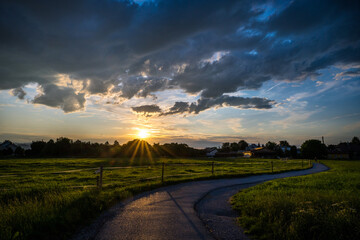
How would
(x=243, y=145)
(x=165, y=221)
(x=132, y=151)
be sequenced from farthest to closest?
(x=243, y=145)
(x=132, y=151)
(x=165, y=221)

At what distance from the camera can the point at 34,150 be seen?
10075 centimetres

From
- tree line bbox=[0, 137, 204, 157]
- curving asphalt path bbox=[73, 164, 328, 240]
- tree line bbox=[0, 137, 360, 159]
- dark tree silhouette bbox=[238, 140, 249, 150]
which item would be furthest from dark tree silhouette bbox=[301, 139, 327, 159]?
dark tree silhouette bbox=[238, 140, 249, 150]

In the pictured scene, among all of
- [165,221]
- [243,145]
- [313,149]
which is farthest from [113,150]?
[243,145]

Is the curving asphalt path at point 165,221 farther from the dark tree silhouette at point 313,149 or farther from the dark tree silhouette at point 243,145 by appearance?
the dark tree silhouette at point 243,145

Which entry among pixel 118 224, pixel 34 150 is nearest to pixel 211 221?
pixel 118 224

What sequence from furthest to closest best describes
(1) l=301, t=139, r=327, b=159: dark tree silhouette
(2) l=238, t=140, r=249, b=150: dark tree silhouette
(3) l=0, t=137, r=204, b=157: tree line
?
1. (2) l=238, t=140, r=249, b=150: dark tree silhouette
2. (3) l=0, t=137, r=204, b=157: tree line
3. (1) l=301, t=139, r=327, b=159: dark tree silhouette

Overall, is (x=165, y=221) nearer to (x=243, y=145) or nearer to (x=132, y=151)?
(x=132, y=151)

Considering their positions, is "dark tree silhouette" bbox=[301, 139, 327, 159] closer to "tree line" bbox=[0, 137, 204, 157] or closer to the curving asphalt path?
"tree line" bbox=[0, 137, 204, 157]

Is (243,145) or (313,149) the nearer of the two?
(313,149)

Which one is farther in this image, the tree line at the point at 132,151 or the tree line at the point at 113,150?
the tree line at the point at 113,150

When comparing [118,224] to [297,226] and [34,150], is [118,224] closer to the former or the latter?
[297,226]

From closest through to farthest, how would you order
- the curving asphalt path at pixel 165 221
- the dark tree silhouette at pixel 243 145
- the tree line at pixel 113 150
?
1. the curving asphalt path at pixel 165 221
2. the tree line at pixel 113 150
3. the dark tree silhouette at pixel 243 145

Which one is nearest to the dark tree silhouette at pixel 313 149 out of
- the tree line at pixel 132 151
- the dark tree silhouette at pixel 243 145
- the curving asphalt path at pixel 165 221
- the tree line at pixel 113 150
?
the tree line at pixel 132 151

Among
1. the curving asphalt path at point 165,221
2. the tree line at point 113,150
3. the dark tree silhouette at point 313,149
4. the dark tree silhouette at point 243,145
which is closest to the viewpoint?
the curving asphalt path at point 165,221
